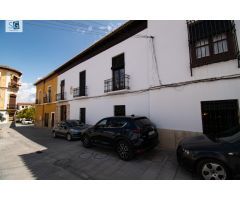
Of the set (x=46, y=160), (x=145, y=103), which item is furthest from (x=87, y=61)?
(x=46, y=160)

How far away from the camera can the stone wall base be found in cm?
588

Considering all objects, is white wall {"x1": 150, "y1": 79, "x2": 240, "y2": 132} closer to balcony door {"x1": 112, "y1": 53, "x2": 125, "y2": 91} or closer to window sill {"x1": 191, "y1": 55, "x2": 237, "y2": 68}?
window sill {"x1": 191, "y1": 55, "x2": 237, "y2": 68}

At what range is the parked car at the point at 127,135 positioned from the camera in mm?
4730

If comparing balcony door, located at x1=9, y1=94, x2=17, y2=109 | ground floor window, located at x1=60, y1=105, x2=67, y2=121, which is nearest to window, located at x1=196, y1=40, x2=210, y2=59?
ground floor window, located at x1=60, y1=105, x2=67, y2=121

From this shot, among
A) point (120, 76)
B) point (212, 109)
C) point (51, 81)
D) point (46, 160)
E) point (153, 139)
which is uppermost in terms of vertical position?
point (51, 81)

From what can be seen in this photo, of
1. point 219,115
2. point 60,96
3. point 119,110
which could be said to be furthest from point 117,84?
point 60,96

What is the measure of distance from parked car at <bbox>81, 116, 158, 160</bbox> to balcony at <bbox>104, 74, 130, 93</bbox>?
3124 millimetres

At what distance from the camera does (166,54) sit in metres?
6.73

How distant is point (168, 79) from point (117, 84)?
3594mm

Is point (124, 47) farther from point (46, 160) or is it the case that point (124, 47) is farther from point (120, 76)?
point (46, 160)

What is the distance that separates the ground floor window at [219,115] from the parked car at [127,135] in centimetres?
212

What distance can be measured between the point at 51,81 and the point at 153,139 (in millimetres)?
17120

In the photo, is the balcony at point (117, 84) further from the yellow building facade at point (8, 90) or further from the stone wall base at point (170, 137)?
the yellow building facade at point (8, 90)

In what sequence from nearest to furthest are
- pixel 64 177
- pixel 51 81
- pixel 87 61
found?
1. pixel 64 177
2. pixel 87 61
3. pixel 51 81
